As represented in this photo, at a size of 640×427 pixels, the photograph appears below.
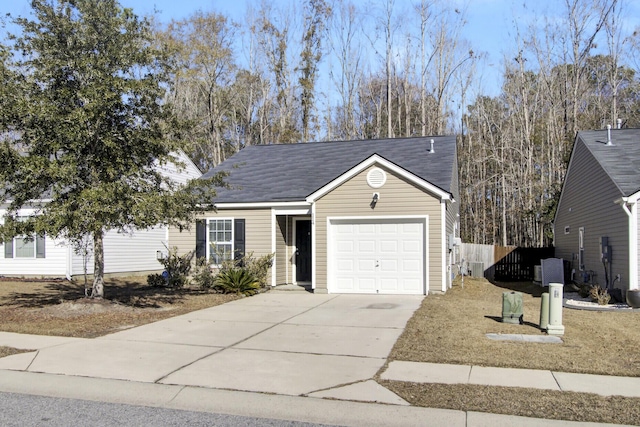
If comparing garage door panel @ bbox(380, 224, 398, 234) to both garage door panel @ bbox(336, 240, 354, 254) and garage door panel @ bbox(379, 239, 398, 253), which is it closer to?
garage door panel @ bbox(379, 239, 398, 253)

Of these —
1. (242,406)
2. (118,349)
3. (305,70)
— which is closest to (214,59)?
(305,70)

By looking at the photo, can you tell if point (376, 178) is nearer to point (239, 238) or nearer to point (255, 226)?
point (255, 226)

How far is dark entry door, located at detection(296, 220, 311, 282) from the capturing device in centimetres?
1833

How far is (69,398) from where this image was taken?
623cm

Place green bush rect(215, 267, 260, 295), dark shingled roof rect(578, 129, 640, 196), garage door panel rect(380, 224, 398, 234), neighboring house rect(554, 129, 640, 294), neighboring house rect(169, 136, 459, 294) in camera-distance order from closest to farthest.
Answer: neighboring house rect(554, 129, 640, 294) → dark shingled roof rect(578, 129, 640, 196) → neighboring house rect(169, 136, 459, 294) → green bush rect(215, 267, 260, 295) → garage door panel rect(380, 224, 398, 234)

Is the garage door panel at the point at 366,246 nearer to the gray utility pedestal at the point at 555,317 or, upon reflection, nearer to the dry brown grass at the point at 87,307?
the dry brown grass at the point at 87,307

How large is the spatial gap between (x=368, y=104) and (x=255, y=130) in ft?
27.2

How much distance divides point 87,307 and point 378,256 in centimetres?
784

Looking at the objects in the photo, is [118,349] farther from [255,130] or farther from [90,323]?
[255,130]

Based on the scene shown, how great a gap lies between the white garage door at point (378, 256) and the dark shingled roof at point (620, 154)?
5.20 meters

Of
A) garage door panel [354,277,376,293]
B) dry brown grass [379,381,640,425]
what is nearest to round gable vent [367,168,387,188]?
garage door panel [354,277,376,293]

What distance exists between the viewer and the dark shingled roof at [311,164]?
1769 centimetres

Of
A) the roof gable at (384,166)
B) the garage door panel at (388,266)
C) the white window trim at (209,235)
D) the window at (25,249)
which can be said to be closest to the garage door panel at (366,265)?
the garage door panel at (388,266)

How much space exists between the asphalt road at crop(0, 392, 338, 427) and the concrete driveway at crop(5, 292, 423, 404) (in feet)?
2.70
